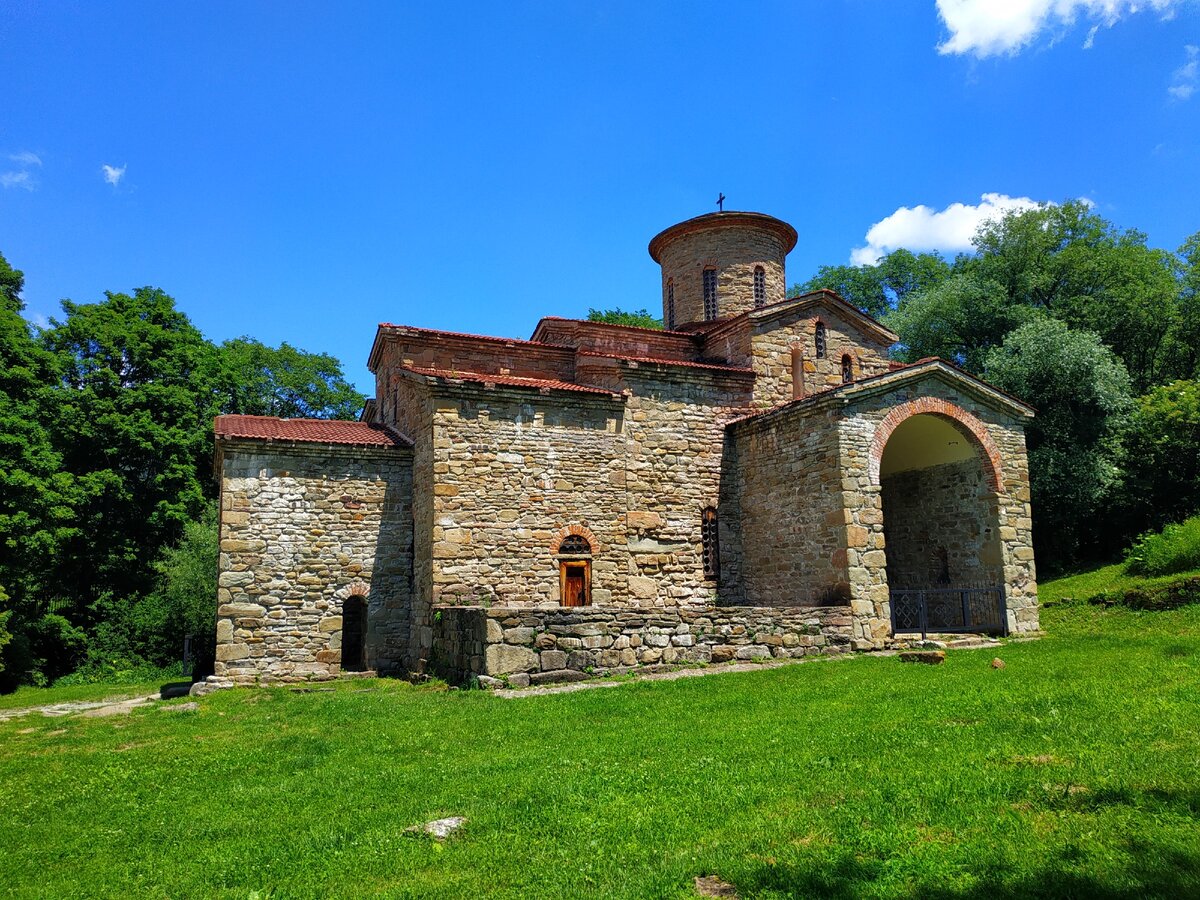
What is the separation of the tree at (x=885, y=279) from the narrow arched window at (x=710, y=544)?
24308 mm

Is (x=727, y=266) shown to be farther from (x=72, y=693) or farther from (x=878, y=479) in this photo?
(x=72, y=693)

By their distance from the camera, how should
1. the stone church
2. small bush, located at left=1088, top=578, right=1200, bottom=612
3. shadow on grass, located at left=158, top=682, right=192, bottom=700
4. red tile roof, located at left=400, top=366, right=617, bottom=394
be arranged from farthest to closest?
red tile roof, located at left=400, top=366, right=617, bottom=394
shadow on grass, located at left=158, top=682, right=192, bottom=700
small bush, located at left=1088, top=578, right=1200, bottom=612
the stone church

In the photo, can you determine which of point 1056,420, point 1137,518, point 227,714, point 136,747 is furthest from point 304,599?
point 1137,518

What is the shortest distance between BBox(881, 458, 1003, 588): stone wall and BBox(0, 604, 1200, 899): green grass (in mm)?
5559

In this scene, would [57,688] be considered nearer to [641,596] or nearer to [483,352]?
[483,352]

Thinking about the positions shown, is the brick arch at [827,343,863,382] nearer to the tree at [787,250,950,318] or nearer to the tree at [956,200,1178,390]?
the tree at [956,200,1178,390]

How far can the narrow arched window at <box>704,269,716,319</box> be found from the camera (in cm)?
2144

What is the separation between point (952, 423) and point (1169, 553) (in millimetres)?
6701

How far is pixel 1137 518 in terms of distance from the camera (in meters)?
22.5

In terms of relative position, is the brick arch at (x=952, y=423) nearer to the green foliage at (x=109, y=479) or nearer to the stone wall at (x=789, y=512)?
the stone wall at (x=789, y=512)

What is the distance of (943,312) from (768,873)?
88.1 ft

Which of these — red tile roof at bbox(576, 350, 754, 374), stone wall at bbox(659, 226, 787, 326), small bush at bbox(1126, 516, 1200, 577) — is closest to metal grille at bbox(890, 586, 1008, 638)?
small bush at bbox(1126, 516, 1200, 577)

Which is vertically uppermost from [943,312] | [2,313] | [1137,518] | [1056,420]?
[943,312]

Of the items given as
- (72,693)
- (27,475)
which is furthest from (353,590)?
(27,475)
